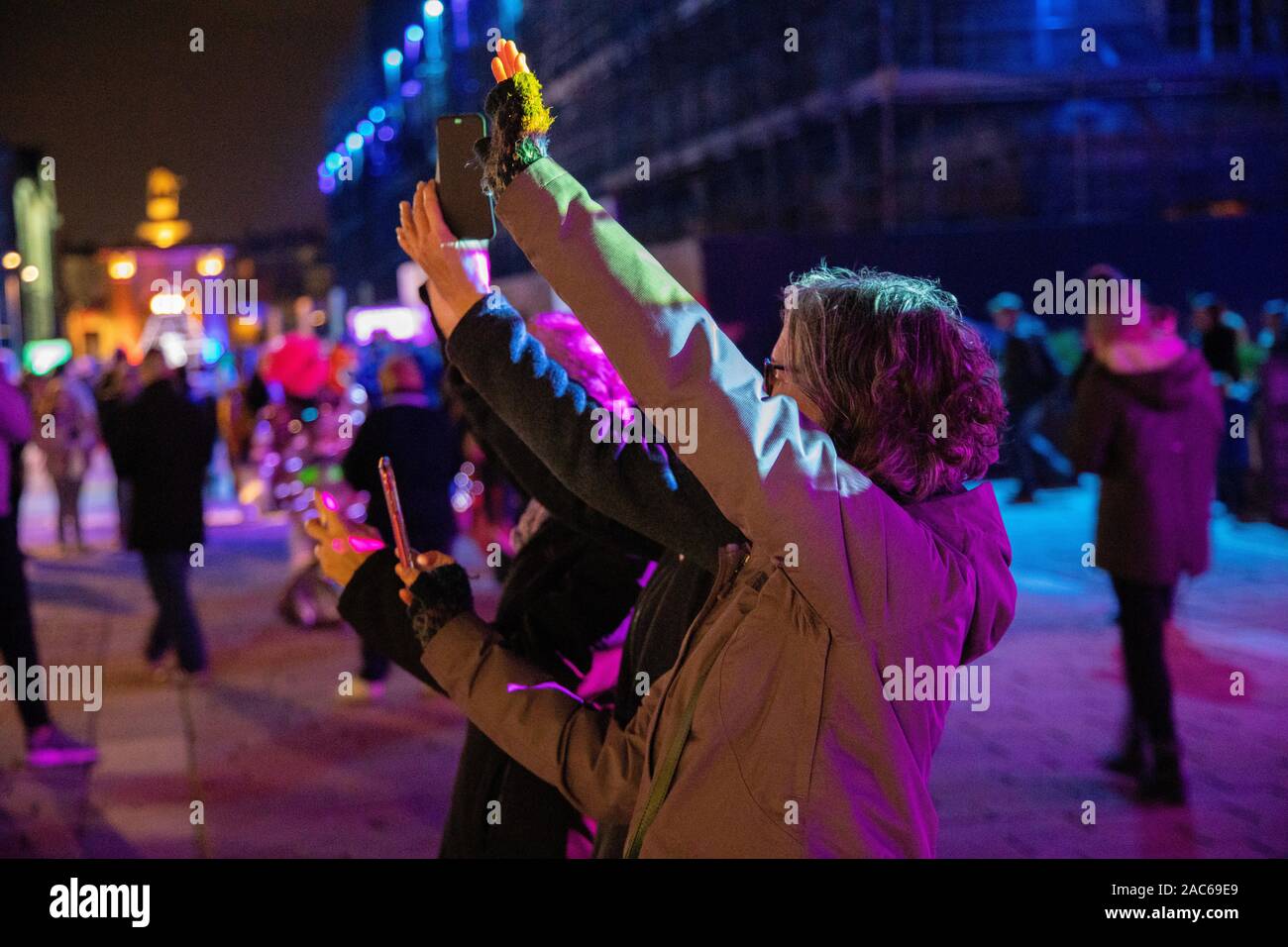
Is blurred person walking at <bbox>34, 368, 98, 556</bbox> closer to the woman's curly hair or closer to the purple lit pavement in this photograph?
the purple lit pavement

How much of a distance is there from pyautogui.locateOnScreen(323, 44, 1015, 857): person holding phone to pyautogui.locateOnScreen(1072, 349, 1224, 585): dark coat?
385cm

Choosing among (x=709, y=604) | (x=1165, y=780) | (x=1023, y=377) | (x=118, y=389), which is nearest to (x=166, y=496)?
(x=118, y=389)

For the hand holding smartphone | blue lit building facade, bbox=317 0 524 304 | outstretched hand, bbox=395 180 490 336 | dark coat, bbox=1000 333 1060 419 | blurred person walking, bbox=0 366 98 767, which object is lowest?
blurred person walking, bbox=0 366 98 767

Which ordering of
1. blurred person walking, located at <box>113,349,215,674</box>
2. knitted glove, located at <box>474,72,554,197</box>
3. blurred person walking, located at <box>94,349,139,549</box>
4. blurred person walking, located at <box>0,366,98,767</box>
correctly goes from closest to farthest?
knitted glove, located at <box>474,72,554,197</box>
blurred person walking, located at <box>0,366,98,767</box>
blurred person walking, located at <box>113,349,215,674</box>
blurred person walking, located at <box>94,349,139,549</box>

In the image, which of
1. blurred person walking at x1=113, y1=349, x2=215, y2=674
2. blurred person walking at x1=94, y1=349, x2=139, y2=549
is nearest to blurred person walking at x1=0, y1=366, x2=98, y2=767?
blurred person walking at x1=113, y1=349, x2=215, y2=674

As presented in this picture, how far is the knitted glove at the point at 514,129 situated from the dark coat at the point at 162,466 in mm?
6720

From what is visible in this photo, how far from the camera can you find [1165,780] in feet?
17.3

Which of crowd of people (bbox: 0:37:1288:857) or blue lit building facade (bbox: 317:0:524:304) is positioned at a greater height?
→ blue lit building facade (bbox: 317:0:524:304)

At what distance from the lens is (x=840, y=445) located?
180cm

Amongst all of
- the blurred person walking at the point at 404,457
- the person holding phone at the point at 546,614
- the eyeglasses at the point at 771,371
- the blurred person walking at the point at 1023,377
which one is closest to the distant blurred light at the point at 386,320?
the blurred person walking at the point at 1023,377

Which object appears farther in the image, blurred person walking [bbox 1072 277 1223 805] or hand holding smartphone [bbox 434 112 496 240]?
blurred person walking [bbox 1072 277 1223 805]

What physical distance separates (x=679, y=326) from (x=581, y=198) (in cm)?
23

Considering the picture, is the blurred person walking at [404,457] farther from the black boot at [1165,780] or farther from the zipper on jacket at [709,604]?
the zipper on jacket at [709,604]

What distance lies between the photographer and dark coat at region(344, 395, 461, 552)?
7.28 meters
